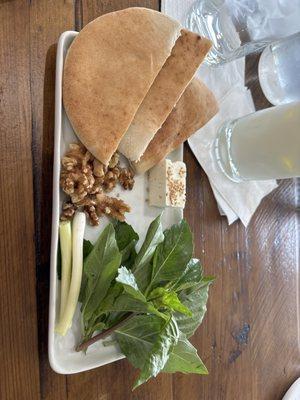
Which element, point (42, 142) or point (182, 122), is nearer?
point (42, 142)

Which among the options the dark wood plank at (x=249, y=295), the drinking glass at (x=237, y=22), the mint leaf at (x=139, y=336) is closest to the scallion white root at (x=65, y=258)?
the mint leaf at (x=139, y=336)

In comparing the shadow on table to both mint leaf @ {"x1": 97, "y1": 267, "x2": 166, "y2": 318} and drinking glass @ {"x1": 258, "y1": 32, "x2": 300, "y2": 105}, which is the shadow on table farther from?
drinking glass @ {"x1": 258, "y1": 32, "x2": 300, "y2": 105}

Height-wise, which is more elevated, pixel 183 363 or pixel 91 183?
pixel 91 183

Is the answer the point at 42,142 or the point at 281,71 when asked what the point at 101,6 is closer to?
the point at 42,142

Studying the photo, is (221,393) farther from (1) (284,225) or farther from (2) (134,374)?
(1) (284,225)

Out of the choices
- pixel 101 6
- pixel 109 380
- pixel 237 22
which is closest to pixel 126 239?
pixel 109 380

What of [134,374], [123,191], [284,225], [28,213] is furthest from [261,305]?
[28,213]
